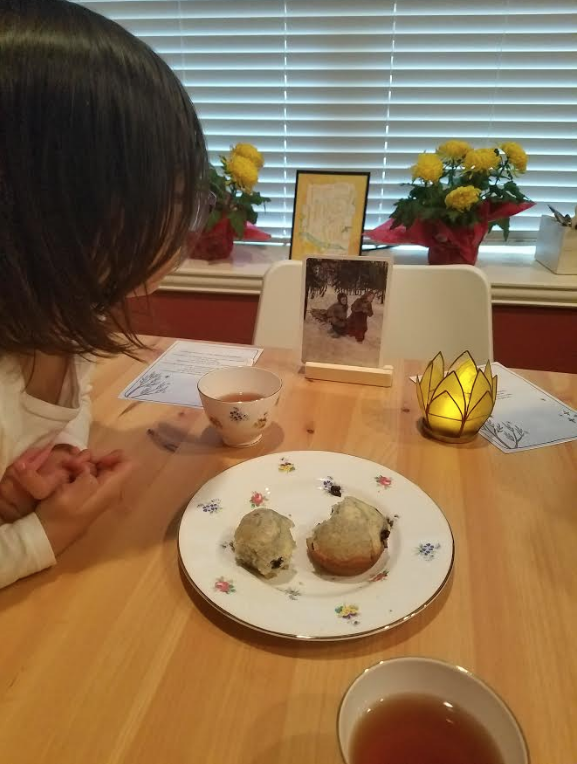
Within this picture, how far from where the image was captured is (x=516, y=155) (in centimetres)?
164

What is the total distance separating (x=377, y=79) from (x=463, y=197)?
59 centimetres

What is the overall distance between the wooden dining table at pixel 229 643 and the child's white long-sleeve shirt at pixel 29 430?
0.09 feet

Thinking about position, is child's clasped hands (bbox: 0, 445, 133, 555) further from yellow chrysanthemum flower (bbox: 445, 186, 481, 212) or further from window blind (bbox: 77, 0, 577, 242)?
window blind (bbox: 77, 0, 577, 242)

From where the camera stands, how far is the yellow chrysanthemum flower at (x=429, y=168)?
1.64 m

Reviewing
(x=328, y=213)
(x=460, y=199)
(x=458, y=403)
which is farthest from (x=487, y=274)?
(x=458, y=403)

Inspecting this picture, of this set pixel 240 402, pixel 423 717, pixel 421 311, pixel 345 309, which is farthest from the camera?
pixel 421 311

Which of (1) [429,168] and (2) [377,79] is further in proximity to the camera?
(2) [377,79]

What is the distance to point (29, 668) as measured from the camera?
19.7 inches

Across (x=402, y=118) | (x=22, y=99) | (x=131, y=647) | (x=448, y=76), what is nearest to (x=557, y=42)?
(x=448, y=76)

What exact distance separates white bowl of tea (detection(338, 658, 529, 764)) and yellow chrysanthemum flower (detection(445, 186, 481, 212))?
144 cm

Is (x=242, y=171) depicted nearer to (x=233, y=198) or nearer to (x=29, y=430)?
(x=233, y=198)

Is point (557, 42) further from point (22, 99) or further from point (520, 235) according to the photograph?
point (22, 99)

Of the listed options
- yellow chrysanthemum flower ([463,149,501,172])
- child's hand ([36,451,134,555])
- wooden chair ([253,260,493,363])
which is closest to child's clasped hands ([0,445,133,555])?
child's hand ([36,451,134,555])

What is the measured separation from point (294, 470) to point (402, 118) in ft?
5.09
